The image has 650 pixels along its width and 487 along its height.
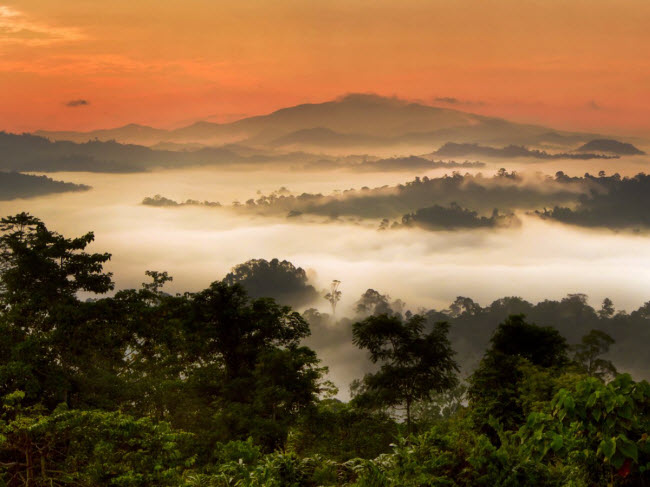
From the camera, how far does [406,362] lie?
29344mm

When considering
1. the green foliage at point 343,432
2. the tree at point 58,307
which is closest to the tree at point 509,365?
the green foliage at point 343,432

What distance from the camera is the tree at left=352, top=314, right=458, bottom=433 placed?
28.8 metres

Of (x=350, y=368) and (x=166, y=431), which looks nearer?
(x=166, y=431)

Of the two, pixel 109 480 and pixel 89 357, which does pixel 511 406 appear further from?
pixel 89 357

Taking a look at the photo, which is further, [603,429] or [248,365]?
[248,365]

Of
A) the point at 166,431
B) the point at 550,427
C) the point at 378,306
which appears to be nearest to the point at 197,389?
the point at 166,431

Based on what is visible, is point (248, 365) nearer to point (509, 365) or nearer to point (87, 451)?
point (509, 365)

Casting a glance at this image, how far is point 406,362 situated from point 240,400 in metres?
8.24

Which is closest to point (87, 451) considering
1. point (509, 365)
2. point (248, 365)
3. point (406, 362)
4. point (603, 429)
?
point (603, 429)

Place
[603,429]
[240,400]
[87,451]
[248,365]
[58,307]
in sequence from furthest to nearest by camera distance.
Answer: [248,365] → [240,400] → [58,307] → [87,451] → [603,429]

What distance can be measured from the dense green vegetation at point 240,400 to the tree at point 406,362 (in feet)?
0.23

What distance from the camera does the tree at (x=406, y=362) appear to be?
2875 centimetres

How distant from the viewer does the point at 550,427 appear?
8.20 meters

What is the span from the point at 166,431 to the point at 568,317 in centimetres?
15150
